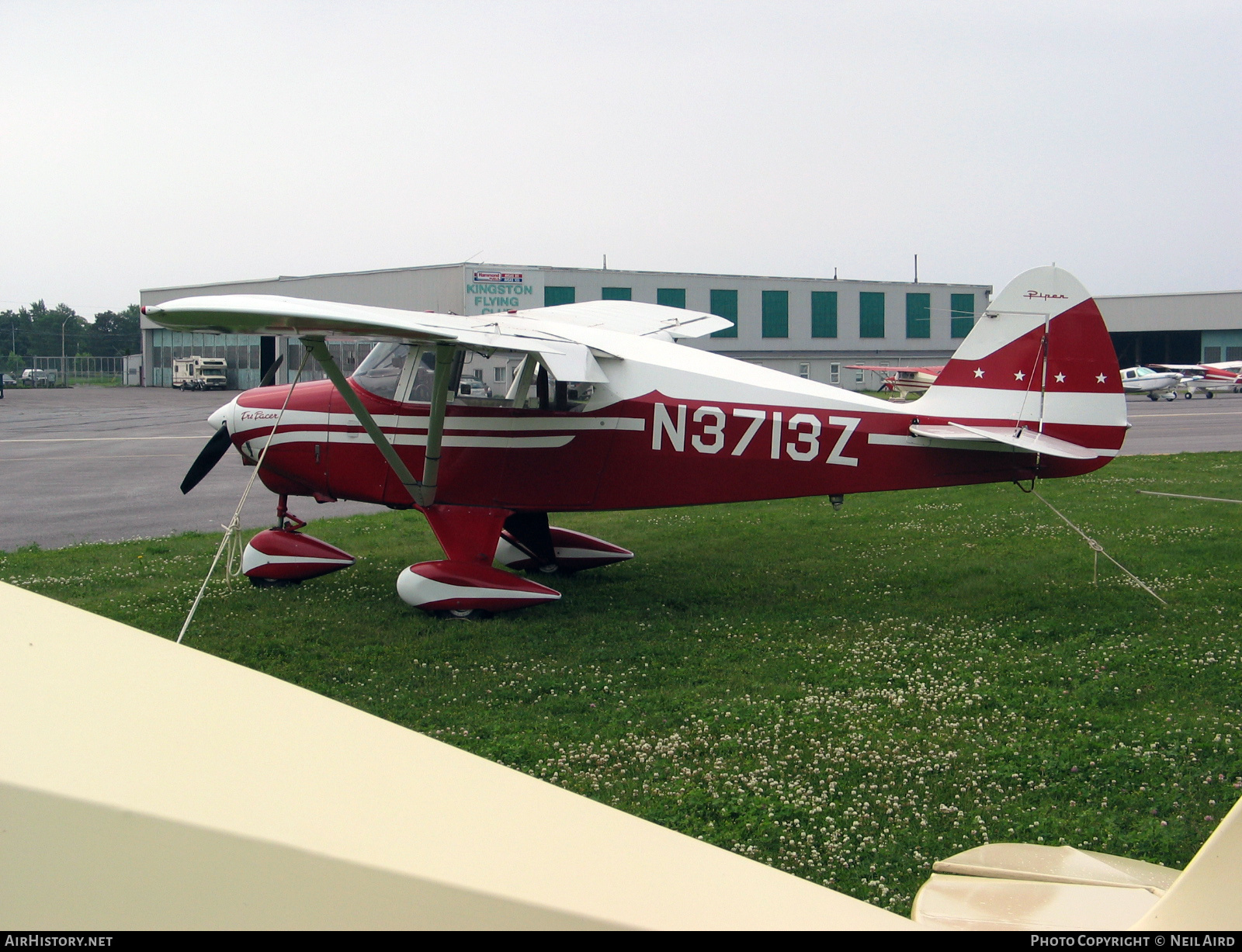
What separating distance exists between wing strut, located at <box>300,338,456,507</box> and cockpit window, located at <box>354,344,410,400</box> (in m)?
0.38

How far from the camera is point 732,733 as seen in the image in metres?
5.50

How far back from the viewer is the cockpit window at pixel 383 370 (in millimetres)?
8984

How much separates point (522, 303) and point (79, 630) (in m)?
49.2

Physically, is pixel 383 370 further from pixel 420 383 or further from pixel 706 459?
pixel 706 459

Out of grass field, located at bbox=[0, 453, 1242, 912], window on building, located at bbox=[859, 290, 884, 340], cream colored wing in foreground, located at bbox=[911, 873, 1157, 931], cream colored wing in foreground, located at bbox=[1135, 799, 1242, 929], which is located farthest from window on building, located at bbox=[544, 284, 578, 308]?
cream colored wing in foreground, located at bbox=[1135, 799, 1242, 929]

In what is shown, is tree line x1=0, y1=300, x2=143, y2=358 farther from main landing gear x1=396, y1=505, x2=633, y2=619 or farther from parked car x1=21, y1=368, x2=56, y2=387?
main landing gear x1=396, y1=505, x2=633, y2=619

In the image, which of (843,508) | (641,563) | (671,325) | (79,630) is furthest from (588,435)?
(79,630)

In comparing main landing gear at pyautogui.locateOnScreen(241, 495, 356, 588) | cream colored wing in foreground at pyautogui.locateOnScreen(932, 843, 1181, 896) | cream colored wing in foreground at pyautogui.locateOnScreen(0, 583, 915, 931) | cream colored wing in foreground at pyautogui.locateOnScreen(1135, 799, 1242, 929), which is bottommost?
main landing gear at pyautogui.locateOnScreen(241, 495, 356, 588)

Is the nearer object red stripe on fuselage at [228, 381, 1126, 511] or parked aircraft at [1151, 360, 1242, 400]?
red stripe on fuselage at [228, 381, 1126, 511]

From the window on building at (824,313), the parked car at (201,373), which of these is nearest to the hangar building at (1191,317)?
the window on building at (824,313)

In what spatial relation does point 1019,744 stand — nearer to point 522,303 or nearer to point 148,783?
point 148,783

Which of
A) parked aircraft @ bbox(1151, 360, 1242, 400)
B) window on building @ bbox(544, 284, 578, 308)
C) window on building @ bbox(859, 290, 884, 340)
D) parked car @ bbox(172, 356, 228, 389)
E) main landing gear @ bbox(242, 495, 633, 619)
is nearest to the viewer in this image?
main landing gear @ bbox(242, 495, 633, 619)

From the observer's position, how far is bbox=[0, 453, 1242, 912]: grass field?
4480 mm

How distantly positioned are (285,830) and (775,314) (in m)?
55.9
